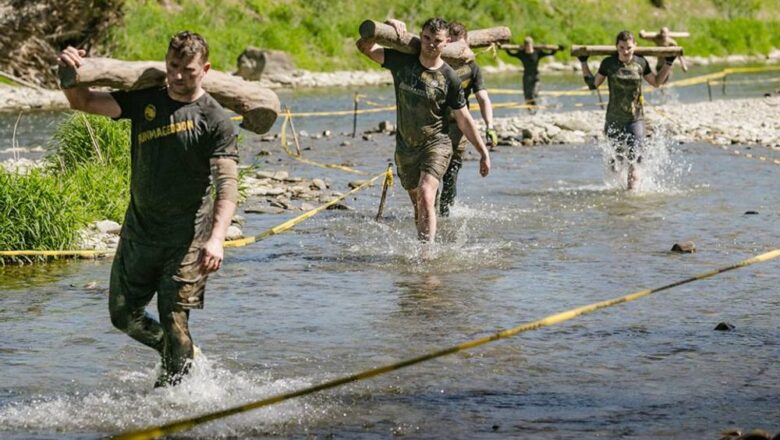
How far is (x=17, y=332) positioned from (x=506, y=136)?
55.1ft

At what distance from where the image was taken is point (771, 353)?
7.95 metres

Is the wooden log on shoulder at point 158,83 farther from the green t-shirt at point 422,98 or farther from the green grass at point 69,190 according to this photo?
the green grass at point 69,190

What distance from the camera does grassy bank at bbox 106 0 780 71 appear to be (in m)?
44.7

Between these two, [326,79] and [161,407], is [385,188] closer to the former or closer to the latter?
[161,407]

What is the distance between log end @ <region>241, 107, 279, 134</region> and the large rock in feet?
116

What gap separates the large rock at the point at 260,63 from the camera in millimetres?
42906

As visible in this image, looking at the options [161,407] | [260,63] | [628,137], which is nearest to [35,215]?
[161,407]

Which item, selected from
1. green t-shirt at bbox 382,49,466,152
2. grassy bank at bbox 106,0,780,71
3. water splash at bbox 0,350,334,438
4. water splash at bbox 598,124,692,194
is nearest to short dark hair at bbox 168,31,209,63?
water splash at bbox 0,350,334,438

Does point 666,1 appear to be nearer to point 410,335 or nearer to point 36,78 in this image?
point 36,78

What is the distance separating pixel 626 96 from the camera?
15.6 m

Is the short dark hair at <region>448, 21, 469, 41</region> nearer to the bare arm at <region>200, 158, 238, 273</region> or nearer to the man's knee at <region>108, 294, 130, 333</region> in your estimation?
the bare arm at <region>200, 158, 238, 273</region>

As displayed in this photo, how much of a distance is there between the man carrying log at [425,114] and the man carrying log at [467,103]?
55 cm

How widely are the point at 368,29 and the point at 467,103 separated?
1.42 meters

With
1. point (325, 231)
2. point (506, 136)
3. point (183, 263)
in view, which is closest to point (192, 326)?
point (183, 263)
